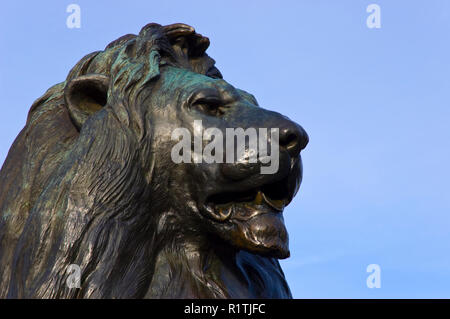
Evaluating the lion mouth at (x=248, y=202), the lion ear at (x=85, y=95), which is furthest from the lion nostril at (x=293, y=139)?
the lion ear at (x=85, y=95)

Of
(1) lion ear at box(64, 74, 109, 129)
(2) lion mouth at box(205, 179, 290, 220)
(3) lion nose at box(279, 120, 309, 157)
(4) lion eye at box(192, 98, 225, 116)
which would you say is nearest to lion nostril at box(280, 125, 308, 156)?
(3) lion nose at box(279, 120, 309, 157)

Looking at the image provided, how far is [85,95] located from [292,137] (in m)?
1.08

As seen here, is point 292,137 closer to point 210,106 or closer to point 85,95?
point 210,106

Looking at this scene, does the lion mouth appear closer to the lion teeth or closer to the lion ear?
the lion teeth

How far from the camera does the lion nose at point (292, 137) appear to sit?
3811mm

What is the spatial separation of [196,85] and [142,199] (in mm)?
569

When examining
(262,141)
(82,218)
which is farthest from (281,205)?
(82,218)

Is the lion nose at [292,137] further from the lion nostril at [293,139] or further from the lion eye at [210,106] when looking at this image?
the lion eye at [210,106]

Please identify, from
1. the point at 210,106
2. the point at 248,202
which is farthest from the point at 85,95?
the point at 248,202

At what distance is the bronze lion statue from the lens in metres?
3.77

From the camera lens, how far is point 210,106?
401 cm

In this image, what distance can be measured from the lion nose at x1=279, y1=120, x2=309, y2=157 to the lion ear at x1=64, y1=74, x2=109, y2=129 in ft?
3.00

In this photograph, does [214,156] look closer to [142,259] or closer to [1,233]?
[142,259]
